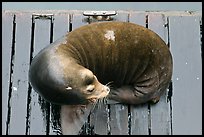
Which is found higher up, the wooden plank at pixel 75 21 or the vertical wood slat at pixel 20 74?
the wooden plank at pixel 75 21

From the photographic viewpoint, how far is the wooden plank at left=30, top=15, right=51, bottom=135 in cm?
482

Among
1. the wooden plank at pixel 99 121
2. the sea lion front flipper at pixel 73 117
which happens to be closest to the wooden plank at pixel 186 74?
the wooden plank at pixel 99 121

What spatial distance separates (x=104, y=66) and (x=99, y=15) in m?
0.57

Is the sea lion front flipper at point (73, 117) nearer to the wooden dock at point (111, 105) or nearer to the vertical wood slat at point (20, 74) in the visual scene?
the wooden dock at point (111, 105)

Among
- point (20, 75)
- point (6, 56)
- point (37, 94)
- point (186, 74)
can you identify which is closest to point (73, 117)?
point (37, 94)

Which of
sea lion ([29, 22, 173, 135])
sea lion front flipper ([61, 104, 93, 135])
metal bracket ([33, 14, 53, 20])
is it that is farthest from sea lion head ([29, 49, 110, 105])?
metal bracket ([33, 14, 53, 20])

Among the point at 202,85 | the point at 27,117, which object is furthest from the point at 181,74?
the point at 27,117

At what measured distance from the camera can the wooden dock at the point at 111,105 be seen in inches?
191

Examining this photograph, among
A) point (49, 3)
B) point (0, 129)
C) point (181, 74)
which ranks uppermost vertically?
point (49, 3)

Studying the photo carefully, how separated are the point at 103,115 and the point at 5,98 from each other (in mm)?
543

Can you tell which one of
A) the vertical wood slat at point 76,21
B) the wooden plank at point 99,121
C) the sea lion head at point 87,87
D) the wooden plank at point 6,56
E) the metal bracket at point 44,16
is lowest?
the wooden plank at point 99,121

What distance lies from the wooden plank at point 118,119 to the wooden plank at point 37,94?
1.20 ft

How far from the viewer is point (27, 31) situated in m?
5.17

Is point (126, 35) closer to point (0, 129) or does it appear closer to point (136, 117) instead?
point (136, 117)
